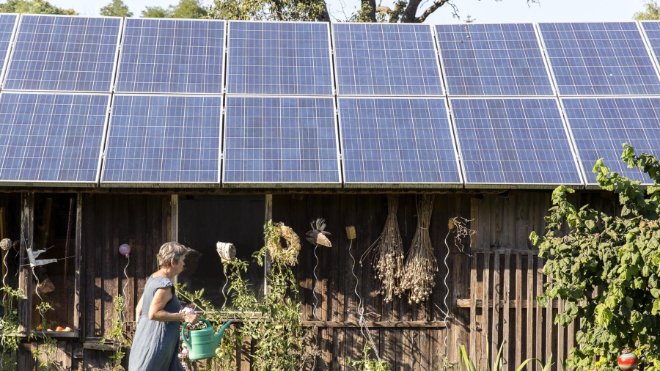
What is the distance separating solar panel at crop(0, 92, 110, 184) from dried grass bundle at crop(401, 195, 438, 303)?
351 centimetres

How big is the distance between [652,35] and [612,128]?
6.95 ft

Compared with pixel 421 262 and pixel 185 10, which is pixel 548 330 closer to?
pixel 421 262

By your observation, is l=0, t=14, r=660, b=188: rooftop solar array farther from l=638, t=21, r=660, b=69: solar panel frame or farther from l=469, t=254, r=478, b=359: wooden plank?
l=469, t=254, r=478, b=359: wooden plank

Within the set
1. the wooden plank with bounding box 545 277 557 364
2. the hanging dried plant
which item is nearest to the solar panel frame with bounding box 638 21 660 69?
the wooden plank with bounding box 545 277 557 364

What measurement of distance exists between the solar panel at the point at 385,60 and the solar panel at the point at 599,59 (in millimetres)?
1551

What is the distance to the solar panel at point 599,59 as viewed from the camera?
1227 cm

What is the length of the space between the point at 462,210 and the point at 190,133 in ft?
10.3

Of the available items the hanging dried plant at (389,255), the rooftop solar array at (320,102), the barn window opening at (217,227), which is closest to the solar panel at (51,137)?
the rooftop solar array at (320,102)

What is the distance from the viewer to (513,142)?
1144 cm

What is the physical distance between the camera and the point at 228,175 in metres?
10.7

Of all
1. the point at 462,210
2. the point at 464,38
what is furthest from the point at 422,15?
the point at 462,210

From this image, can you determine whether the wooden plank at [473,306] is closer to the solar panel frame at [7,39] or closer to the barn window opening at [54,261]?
the barn window opening at [54,261]

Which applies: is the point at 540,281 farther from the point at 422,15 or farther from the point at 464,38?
the point at 422,15

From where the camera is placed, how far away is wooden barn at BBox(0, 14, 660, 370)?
10.9 metres
